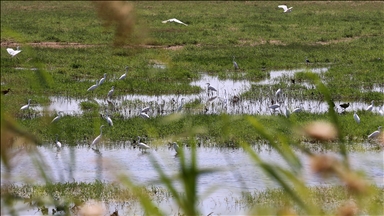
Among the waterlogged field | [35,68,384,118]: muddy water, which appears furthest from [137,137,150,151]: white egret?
[35,68,384,118]: muddy water

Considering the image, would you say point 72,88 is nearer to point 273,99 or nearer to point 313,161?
point 273,99

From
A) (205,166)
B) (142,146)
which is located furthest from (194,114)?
(205,166)

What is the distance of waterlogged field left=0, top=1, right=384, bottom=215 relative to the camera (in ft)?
5.01

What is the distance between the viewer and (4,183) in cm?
159

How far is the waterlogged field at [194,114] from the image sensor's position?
5.01 ft

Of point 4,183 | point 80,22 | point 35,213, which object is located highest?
point 4,183

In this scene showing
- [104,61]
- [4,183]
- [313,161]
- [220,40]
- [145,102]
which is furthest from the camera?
[220,40]

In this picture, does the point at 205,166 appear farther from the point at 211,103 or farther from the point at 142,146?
the point at 211,103

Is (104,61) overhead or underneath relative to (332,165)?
underneath

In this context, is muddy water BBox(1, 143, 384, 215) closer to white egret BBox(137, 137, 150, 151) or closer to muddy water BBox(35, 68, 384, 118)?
white egret BBox(137, 137, 150, 151)

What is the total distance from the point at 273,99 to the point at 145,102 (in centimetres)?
267

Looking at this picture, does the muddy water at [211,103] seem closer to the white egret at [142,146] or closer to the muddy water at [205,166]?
the white egret at [142,146]

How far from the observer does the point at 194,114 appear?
44.8ft

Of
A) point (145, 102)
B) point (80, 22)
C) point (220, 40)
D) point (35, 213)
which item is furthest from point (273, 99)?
point (80, 22)
